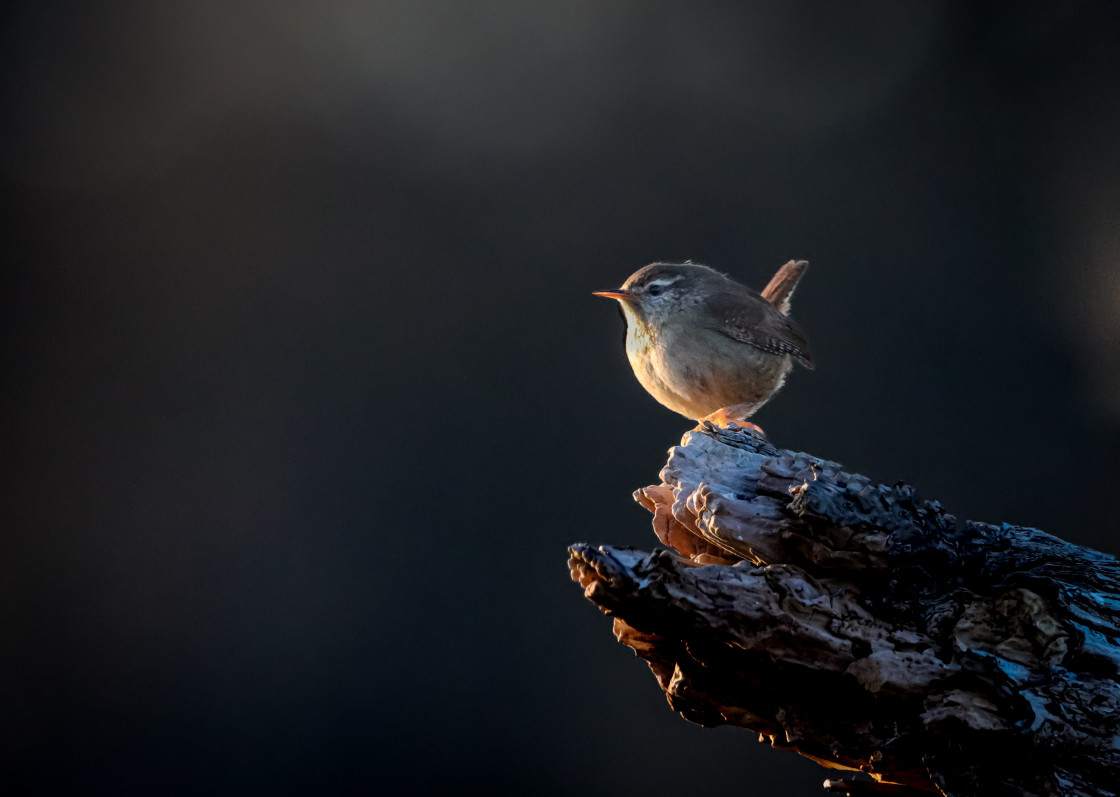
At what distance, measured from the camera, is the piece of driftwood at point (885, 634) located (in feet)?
4.14

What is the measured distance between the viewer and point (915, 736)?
1.32 meters

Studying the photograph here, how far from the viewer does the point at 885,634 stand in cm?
139

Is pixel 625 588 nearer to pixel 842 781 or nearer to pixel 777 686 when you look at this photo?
pixel 777 686

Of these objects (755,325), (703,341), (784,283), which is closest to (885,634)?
(703,341)

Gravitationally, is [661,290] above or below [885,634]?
above

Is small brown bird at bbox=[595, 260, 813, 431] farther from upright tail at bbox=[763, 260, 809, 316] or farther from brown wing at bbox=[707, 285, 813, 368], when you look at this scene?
upright tail at bbox=[763, 260, 809, 316]

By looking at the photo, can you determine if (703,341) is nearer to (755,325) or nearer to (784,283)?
(755,325)

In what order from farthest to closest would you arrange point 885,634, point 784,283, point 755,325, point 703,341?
point 784,283, point 755,325, point 703,341, point 885,634

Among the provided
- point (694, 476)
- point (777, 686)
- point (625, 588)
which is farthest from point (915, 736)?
point (694, 476)

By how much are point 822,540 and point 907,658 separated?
0.77 ft

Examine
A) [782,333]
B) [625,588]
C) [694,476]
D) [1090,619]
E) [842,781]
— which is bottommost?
[842,781]

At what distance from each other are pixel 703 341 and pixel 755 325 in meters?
0.22

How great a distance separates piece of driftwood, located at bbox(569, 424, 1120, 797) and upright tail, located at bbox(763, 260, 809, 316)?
1623 mm

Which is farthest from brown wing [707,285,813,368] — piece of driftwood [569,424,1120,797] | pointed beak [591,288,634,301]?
piece of driftwood [569,424,1120,797]
